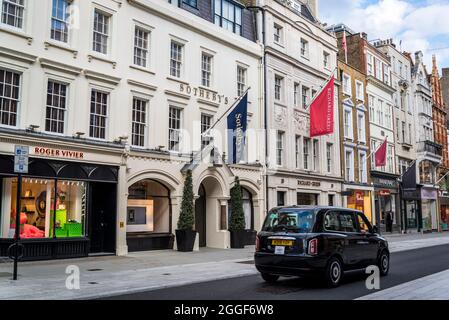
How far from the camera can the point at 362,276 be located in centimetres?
1237

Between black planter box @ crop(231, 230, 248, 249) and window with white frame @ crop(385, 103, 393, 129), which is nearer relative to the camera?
black planter box @ crop(231, 230, 248, 249)

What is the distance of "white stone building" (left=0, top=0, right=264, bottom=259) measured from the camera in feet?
52.1

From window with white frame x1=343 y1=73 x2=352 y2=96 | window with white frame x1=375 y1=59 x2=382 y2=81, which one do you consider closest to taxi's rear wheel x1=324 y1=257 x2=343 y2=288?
window with white frame x1=343 y1=73 x2=352 y2=96

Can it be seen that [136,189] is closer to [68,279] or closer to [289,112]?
[68,279]

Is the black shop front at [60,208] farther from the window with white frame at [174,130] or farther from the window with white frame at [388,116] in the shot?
the window with white frame at [388,116]

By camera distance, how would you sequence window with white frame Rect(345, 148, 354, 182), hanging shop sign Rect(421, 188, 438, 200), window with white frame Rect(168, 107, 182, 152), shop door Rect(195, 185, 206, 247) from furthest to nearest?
1. hanging shop sign Rect(421, 188, 438, 200)
2. window with white frame Rect(345, 148, 354, 182)
3. shop door Rect(195, 185, 206, 247)
4. window with white frame Rect(168, 107, 182, 152)

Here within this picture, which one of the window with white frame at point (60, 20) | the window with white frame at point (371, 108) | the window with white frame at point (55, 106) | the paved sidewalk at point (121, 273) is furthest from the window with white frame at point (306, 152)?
the window with white frame at point (60, 20)

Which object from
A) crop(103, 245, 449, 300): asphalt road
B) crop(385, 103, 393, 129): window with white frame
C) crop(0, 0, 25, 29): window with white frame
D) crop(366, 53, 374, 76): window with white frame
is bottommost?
crop(103, 245, 449, 300): asphalt road

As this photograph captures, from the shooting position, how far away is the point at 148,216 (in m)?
20.6

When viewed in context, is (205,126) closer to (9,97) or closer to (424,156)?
(9,97)

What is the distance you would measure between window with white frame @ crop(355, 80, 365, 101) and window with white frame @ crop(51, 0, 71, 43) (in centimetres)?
2583

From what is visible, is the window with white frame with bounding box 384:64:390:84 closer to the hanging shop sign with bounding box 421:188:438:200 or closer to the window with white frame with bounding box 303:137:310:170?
the hanging shop sign with bounding box 421:188:438:200

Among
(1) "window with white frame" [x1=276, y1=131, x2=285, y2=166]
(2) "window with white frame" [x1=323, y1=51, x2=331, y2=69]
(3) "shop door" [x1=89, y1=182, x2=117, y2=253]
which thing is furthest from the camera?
(2) "window with white frame" [x1=323, y1=51, x2=331, y2=69]

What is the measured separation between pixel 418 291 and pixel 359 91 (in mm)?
30305
